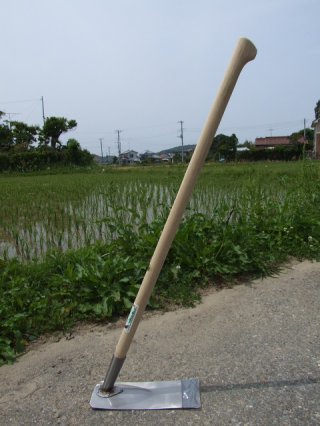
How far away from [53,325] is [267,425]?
1455 millimetres

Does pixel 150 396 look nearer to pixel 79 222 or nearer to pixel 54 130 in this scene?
pixel 79 222

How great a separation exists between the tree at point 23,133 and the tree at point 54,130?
3.20 ft

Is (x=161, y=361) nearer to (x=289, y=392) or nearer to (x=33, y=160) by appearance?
(x=289, y=392)

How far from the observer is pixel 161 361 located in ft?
6.56

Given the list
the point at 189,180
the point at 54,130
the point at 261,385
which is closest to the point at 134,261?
the point at 261,385

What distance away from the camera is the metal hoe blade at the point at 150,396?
165cm

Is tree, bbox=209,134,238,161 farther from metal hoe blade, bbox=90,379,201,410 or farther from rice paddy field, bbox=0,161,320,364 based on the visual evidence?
metal hoe blade, bbox=90,379,201,410

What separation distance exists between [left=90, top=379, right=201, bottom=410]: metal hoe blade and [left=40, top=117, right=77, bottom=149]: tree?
108 feet

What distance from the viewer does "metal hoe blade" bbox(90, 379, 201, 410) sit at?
165 cm

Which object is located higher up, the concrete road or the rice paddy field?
the rice paddy field

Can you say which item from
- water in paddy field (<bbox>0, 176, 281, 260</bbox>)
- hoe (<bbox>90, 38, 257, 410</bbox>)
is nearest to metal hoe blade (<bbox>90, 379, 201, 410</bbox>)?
hoe (<bbox>90, 38, 257, 410</bbox>)

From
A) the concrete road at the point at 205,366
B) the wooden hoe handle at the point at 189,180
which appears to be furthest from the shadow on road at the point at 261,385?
the wooden hoe handle at the point at 189,180

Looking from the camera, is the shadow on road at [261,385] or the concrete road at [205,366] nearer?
the concrete road at [205,366]

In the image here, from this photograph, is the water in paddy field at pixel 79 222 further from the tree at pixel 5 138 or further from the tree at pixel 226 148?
the tree at pixel 226 148
